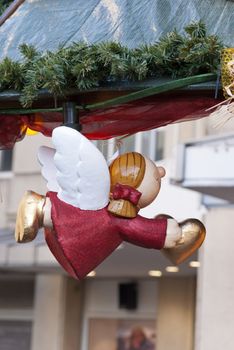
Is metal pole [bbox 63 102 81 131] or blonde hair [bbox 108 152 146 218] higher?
metal pole [bbox 63 102 81 131]

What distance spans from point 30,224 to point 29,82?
42 centimetres

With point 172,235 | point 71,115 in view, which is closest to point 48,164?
point 71,115

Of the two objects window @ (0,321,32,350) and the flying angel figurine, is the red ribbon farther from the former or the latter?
window @ (0,321,32,350)

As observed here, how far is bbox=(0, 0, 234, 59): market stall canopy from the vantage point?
3164mm

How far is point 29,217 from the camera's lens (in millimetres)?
2992

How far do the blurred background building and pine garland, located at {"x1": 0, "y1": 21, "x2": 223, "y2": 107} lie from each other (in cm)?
648

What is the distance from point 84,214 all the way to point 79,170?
0.48 ft

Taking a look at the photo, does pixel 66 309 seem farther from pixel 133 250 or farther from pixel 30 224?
pixel 30 224

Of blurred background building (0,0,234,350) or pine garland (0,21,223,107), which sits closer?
pine garland (0,21,223,107)

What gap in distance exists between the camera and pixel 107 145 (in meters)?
3.82

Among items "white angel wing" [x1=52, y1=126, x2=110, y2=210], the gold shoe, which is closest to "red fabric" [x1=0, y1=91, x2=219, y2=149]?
"white angel wing" [x1=52, y1=126, x2=110, y2=210]

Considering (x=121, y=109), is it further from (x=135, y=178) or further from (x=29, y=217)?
(x=29, y=217)

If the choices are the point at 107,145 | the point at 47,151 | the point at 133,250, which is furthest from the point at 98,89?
the point at 133,250

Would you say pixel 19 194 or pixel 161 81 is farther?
pixel 19 194
